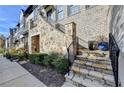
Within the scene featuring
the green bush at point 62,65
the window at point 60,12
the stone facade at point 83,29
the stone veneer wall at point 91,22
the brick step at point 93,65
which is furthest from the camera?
the window at point 60,12

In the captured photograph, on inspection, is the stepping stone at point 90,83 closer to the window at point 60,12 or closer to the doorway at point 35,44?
the window at point 60,12

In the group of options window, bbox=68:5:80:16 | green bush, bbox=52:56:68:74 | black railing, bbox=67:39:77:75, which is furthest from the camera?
window, bbox=68:5:80:16

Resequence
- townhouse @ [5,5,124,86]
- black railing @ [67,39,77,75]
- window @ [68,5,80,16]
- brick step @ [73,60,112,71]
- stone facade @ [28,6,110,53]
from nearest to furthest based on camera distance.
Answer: townhouse @ [5,5,124,86]
brick step @ [73,60,112,71]
black railing @ [67,39,77,75]
stone facade @ [28,6,110,53]
window @ [68,5,80,16]

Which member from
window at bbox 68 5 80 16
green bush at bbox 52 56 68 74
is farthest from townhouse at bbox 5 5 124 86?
green bush at bbox 52 56 68 74

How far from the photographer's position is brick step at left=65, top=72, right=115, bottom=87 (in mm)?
3248

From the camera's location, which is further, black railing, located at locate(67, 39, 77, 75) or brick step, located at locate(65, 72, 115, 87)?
black railing, located at locate(67, 39, 77, 75)

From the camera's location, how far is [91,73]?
3.64 metres

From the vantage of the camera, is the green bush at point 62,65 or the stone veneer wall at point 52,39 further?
the stone veneer wall at point 52,39

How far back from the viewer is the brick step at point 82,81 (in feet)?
10.7

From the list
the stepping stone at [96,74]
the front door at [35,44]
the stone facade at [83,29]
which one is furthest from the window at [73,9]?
the stepping stone at [96,74]

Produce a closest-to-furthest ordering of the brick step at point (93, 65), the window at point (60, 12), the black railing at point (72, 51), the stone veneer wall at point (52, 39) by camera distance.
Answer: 1. the brick step at point (93, 65)
2. the black railing at point (72, 51)
3. the stone veneer wall at point (52, 39)
4. the window at point (60, 12)

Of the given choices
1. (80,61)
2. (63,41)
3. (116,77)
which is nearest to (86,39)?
(63,41)

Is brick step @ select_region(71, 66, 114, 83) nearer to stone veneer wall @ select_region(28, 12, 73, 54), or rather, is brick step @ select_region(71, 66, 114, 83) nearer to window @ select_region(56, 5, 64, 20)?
stone veneer wall @ select_region(28, 12, 73, 54)
